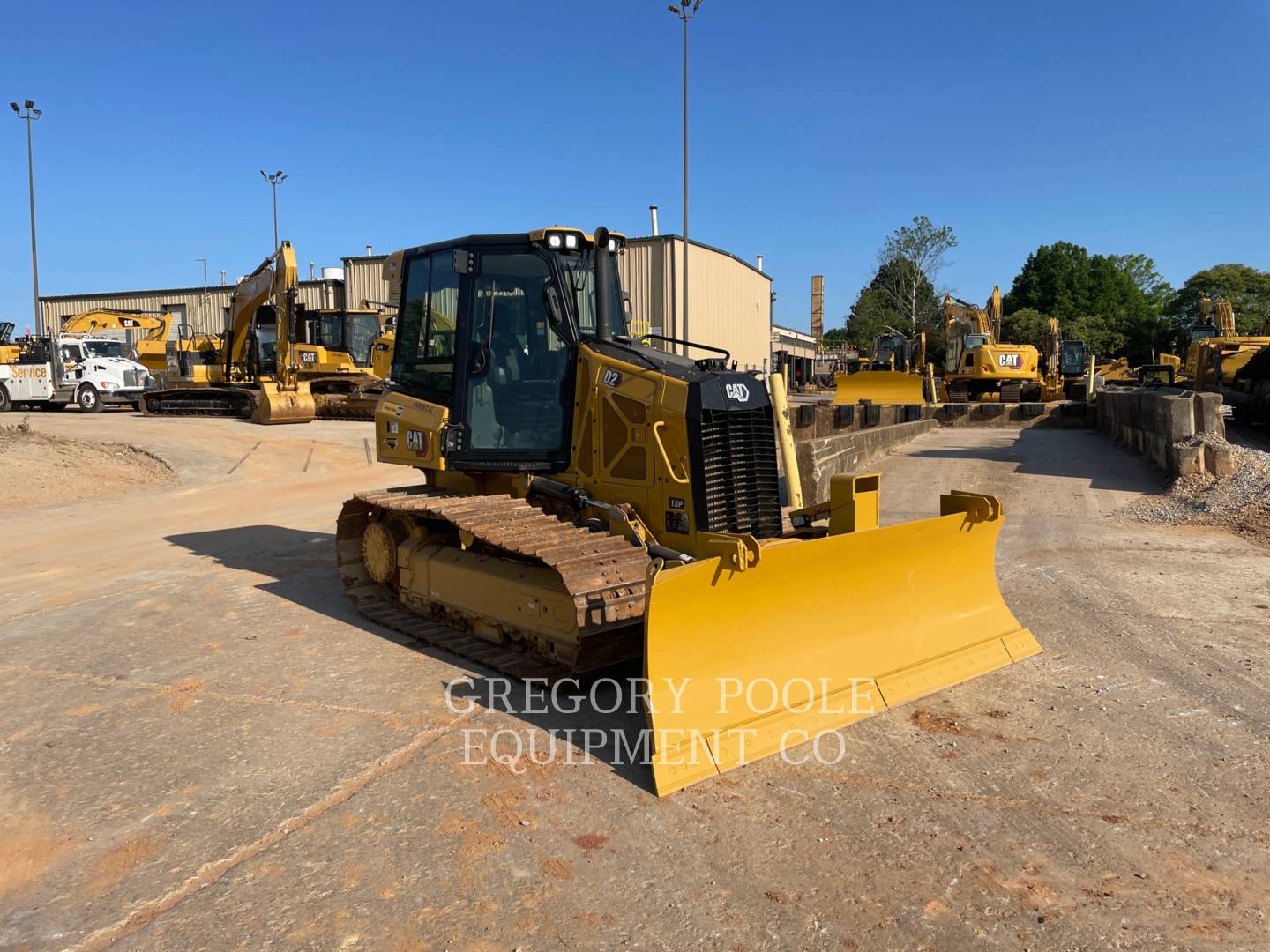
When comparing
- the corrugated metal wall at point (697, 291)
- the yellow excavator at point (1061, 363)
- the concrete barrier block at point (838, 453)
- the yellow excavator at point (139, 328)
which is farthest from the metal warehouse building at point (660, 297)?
the concrete barrier block at point (838, 453)

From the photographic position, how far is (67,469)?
14.5 meters

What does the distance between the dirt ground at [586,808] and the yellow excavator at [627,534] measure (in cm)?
21

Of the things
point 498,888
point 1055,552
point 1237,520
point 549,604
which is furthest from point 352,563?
point 1237,520

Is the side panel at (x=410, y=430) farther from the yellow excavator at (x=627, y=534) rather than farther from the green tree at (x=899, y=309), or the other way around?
the green tree at (x=899, y=309)

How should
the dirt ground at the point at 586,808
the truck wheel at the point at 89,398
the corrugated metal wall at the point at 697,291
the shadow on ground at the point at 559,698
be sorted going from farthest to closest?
1. the corrugated metal wall at the point at 697,291
2. the truck wheel at the point at 89,398
3. the shadow on ground at the point at 559,698
4. the dirt ground at the point at 586,808

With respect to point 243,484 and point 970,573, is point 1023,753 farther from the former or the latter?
point 243,484

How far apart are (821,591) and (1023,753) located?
1228mm

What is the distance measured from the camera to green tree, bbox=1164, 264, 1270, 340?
6366 centimetres

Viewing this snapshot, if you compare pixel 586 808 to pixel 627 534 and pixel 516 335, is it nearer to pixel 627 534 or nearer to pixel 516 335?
pixel 627 534

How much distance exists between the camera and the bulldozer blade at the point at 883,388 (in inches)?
886

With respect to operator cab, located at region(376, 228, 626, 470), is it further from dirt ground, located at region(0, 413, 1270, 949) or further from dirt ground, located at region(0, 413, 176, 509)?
dirt ground, located at region(0, 413, 176, 509)

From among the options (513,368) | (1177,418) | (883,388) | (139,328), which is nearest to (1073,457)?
(1177,418)

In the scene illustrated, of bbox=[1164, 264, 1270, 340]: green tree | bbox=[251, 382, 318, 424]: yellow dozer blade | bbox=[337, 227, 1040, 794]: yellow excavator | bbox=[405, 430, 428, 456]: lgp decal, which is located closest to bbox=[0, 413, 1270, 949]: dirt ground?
bbox=[337, 227, 1040, 794]: yellow excavator

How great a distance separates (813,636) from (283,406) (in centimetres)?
1969
